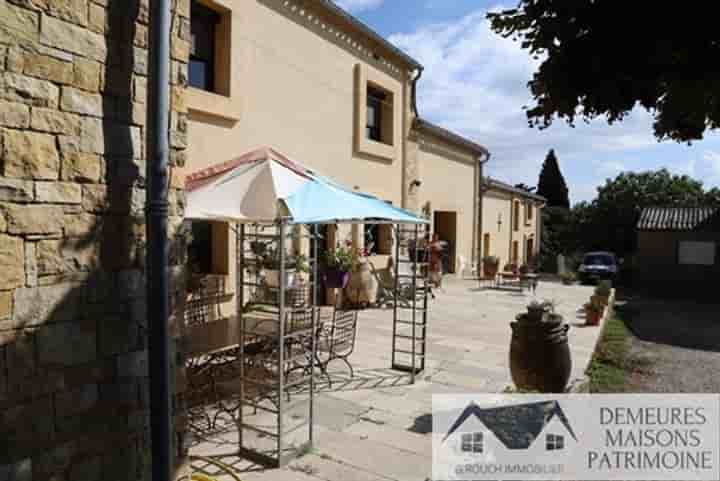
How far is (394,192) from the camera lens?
42.7 ft

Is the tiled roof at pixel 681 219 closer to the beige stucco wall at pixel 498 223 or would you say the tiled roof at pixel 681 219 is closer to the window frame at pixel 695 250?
the window frame at pixel 695 250

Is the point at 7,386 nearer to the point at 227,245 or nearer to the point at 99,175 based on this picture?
the point at 99,175

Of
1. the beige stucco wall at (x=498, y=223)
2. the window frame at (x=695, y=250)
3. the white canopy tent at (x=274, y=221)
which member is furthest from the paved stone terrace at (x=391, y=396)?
the window frame at (x=695, y=250)

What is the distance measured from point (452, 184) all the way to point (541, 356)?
12.8 metres

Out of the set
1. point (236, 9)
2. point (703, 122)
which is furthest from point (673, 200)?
point (703, 122)

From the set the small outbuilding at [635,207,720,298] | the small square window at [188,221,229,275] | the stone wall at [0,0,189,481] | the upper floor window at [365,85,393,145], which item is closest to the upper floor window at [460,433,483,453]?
the stone wall at [0,0,189,481]

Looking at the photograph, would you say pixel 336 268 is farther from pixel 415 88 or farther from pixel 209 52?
pixel 415 88

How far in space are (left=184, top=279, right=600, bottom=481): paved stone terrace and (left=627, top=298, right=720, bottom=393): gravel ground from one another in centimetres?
86

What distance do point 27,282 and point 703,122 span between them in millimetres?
3297

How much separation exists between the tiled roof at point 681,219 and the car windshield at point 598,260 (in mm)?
2136

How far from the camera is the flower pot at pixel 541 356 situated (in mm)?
4570

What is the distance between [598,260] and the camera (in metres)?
23.6

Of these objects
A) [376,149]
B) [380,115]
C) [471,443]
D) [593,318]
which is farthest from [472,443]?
[380,115]

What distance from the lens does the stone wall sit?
232cm
